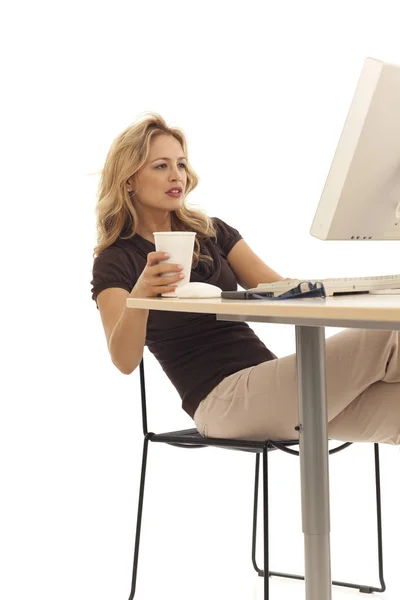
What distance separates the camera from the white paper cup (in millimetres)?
1457

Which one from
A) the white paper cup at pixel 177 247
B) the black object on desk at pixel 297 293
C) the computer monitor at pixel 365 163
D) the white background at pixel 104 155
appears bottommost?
the black object on desk at pixel 297 293

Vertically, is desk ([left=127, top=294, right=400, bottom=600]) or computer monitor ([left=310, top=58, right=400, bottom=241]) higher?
computer monitor ([left=310, top=58, right=400, bottom=241])

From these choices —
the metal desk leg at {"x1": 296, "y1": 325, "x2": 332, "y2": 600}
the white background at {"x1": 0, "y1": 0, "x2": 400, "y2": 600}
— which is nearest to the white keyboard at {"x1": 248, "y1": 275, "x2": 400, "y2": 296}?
the metal desk leg at {"x1": 296, "y1": 325, "x2": 332, "y2": 600}

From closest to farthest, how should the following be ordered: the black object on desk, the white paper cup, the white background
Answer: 1. the black object on desk
2. the white paper cup
3. the white background

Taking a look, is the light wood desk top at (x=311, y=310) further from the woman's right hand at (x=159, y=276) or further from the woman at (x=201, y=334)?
the woman at (x=201, y=334)

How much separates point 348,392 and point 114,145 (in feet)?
2.87

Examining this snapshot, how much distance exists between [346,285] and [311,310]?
1.06ft

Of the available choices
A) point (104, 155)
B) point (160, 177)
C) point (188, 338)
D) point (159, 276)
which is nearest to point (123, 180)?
point (160, 177)

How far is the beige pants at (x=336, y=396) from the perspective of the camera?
1.69 metres

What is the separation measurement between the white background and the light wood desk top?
2.07m

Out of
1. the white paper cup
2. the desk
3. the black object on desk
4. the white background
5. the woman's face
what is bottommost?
the desk

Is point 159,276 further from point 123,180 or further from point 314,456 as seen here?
point 123,180

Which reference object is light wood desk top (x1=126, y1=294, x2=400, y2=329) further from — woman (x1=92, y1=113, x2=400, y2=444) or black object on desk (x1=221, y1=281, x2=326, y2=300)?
woman (x1=92, y1=113, x2=400, y2=444)

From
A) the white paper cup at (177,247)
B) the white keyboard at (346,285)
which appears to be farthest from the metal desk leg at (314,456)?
the white paper cup at (177,247)
